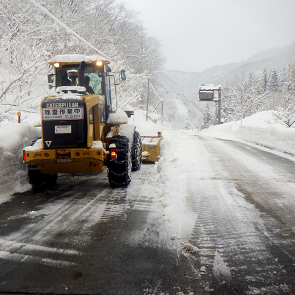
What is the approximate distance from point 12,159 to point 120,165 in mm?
2434

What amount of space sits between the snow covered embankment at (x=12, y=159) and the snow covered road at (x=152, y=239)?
0.41 meters

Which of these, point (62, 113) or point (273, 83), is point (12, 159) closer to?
point (62, 113)

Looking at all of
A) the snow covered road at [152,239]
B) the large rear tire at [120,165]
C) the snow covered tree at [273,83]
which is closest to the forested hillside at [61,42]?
the large rear tire at [120,165]

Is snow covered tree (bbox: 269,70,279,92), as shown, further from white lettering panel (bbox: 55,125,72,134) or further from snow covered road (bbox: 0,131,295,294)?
white lettering panel (bbox: 55,125,72,134)

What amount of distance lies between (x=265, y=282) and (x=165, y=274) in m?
0.93

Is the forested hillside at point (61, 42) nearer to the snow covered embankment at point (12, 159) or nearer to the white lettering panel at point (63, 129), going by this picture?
the snow covered embankment at point (12, 159)

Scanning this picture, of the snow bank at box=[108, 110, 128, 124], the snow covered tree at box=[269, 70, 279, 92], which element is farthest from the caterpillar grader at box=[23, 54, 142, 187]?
the snow covered tree at box=[269, 70, 279, 92]

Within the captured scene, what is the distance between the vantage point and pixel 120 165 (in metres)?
5.77

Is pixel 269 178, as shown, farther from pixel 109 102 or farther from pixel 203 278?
pixel 203 278

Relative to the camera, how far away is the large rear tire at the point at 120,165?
5.76 meters

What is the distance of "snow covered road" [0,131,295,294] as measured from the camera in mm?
2549

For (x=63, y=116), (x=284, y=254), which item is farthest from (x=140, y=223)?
(x=63, y=116)

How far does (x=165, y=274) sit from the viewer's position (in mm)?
2658

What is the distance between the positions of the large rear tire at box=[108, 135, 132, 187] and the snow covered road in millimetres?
223
